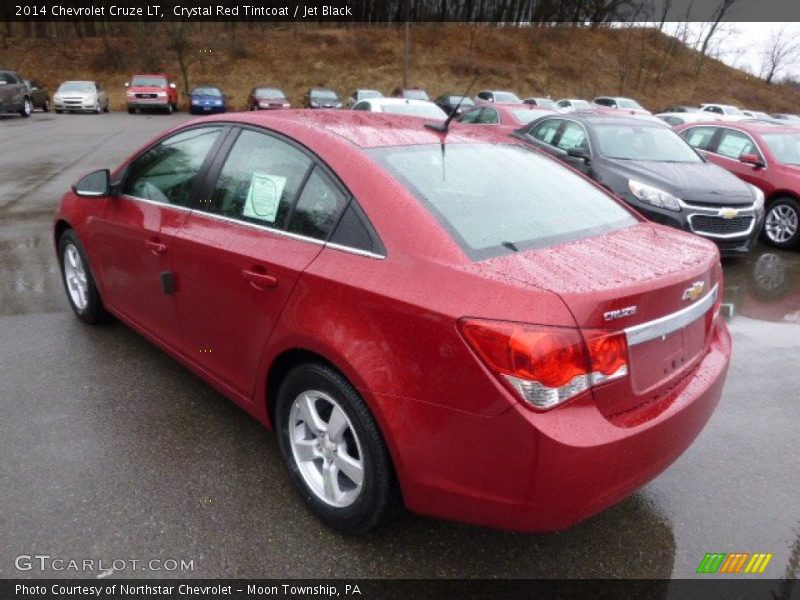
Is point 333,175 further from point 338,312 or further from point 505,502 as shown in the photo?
point 505,502

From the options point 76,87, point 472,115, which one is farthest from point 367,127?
point 76,87

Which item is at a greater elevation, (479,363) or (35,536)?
(479,363)

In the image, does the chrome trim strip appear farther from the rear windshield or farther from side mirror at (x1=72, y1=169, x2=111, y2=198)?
side mirror at (x1=72, y1=169, x2=111, y2=198)

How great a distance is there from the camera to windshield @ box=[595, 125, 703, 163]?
24.6 ft

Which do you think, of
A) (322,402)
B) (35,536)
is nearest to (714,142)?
(322,402)

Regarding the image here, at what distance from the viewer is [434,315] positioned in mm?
1881

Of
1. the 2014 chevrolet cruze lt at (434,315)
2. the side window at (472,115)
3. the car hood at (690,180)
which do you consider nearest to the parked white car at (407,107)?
the side window at (472,115)

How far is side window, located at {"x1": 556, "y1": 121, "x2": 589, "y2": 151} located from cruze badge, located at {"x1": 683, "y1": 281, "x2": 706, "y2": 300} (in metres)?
5.90

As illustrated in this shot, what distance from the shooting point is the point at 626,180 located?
22.4ft

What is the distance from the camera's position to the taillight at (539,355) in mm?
1764

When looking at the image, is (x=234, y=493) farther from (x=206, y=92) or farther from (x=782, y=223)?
(x=206, y=92)

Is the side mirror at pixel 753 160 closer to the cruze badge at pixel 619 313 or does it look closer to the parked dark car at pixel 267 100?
the cruze badge at pixel 619 313

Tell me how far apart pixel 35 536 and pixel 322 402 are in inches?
48.8

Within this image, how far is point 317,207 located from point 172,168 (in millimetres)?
1338
